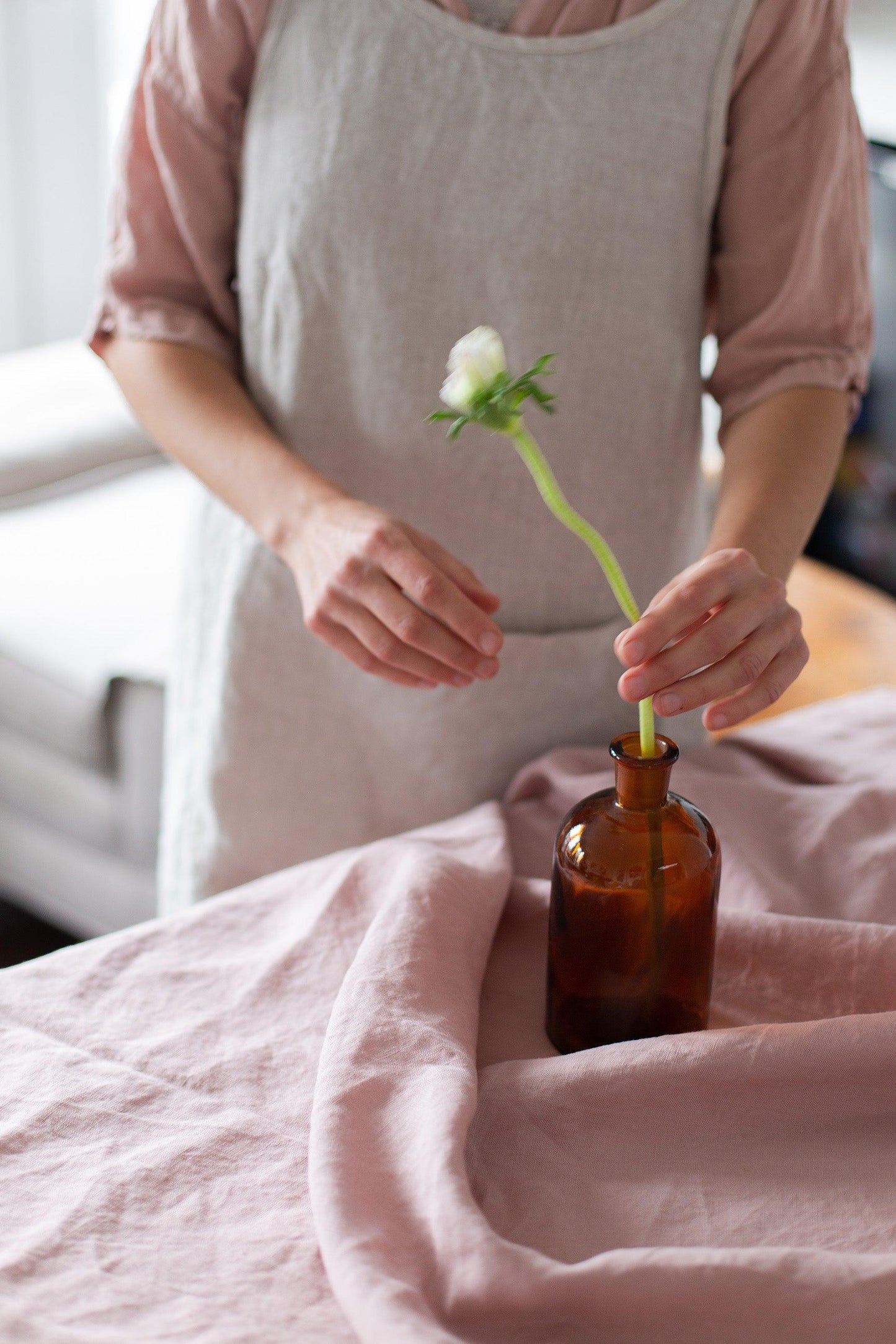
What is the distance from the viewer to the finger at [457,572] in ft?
2.39

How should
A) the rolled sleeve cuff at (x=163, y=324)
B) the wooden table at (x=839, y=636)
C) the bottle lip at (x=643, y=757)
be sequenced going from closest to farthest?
the bottle lip at (x=643, y=757) → the rolled sleeve cuff at (x=163, y=324) → the wooden table at (x=839, y=636)

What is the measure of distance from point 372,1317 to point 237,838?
25.4 inches

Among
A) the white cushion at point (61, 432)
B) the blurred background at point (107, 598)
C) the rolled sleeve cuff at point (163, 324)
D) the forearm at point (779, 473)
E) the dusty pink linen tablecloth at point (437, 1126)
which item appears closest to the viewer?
the dusty pink linen tablecloth at point (437, 1126)

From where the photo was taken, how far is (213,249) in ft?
3.29

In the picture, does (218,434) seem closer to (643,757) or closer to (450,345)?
(450,345)

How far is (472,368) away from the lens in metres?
0.53

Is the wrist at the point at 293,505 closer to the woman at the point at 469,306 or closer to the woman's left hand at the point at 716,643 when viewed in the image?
the woman at the point at 469,306

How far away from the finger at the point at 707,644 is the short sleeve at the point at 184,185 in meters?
0.52

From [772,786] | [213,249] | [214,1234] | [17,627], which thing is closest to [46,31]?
[17,627]

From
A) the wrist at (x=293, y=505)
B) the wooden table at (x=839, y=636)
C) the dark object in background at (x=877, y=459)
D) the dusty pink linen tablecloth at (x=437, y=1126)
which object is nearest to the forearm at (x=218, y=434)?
Answer: the wrist at (x=293, y=505)

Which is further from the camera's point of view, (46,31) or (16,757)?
(46,31)

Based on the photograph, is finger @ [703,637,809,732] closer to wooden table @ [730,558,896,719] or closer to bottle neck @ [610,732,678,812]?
bottle neck @ [610,732,678,812]

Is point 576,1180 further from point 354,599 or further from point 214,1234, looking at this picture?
point 354,599

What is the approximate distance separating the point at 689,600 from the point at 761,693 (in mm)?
87
